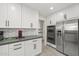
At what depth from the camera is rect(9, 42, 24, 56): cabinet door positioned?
1.89 meters

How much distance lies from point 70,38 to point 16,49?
2.01m

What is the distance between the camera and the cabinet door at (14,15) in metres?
2.31

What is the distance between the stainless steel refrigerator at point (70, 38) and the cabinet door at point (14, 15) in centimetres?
192

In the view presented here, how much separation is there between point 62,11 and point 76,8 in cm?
82

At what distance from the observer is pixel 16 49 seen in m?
2.04

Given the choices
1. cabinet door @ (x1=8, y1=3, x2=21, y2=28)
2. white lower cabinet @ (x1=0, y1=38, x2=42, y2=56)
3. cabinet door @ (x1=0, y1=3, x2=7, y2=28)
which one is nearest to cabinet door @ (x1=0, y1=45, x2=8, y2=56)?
white lower cabinet @ (x1=0, y1=38, x2=42, y2=56)

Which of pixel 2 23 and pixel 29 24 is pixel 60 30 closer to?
pixel 29 24

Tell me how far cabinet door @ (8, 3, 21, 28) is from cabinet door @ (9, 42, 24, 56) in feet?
2.30

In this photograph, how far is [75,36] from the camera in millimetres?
2508

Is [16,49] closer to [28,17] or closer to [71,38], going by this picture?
[28,17]

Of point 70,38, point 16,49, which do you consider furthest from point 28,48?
point 70,38

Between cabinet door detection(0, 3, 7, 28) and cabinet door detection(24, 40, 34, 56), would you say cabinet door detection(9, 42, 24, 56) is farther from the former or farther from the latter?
cabinet door detection(0, 3, 7, 28)

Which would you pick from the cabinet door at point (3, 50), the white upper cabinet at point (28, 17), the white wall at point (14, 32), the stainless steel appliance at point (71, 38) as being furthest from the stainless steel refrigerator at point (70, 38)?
the cabinet door at point (3, 50)

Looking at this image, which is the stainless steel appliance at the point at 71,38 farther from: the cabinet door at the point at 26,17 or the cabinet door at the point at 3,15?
the cabinet door at the point at 3,15
